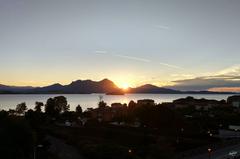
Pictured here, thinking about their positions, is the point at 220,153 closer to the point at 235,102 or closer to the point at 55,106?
the point at 55,106

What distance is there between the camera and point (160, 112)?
57750 mm

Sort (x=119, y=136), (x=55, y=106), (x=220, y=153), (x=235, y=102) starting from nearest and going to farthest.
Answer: (x=220, y=153)
(x=119, y=136)
(x=55, y=106)
(x=235, y=102)

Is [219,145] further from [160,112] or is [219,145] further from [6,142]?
[6,142]

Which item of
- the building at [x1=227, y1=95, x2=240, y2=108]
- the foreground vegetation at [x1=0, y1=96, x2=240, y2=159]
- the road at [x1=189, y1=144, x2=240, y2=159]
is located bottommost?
the road at [x1=189, y1=144, x2=240, y2=159]

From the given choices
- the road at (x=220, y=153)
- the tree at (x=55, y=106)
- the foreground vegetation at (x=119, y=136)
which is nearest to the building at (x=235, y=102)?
the foreground vegetation at (x=119, y=136)

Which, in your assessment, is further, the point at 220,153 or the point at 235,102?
the point at 235,102

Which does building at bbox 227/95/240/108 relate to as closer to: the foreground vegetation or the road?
the foreground vegetation

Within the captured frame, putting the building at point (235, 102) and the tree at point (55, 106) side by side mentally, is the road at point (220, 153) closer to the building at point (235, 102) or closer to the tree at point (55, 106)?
the tree at point (55, 106)

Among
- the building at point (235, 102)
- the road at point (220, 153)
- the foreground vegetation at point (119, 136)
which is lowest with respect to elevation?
the road at point (220, 153)

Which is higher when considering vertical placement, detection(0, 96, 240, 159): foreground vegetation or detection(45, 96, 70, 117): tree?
detection(45, 96, 70, 117): tree

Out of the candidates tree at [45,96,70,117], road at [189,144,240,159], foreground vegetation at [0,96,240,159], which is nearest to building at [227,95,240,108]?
foreground vegetation at [0,96,240,159]

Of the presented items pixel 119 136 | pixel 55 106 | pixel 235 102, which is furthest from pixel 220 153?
pixel 235 102

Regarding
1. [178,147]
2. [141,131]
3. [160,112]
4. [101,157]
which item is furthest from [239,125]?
[101,157]

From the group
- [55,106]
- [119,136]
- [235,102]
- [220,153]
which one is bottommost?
[220,153]
